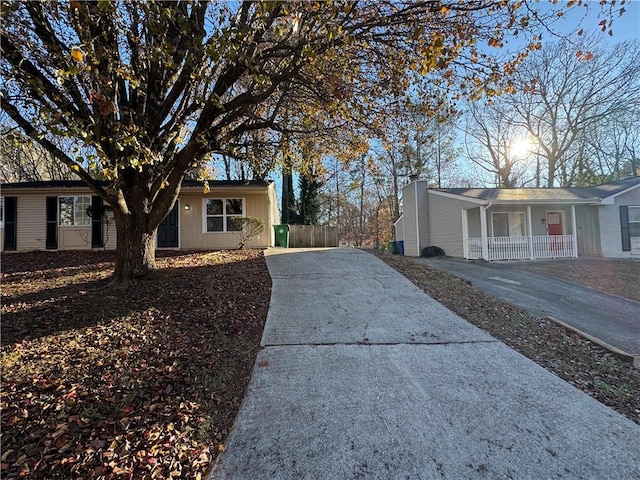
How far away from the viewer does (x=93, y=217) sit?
12.4 metres

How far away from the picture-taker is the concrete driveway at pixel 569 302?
5.28 m

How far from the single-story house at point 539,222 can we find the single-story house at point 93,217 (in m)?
8.30

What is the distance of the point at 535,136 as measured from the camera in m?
23.7

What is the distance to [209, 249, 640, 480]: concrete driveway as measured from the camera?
2289 mm

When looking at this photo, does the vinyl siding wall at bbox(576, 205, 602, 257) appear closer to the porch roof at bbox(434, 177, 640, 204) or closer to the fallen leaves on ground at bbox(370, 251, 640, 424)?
the porch roof at bbox(434, 177, 640, 204)

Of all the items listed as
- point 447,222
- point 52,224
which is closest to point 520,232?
point 447,222

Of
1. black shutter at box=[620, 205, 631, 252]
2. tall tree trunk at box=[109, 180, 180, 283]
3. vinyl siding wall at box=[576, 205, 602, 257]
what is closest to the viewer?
tall tree trunk at box=[109, 180, 180, 283]

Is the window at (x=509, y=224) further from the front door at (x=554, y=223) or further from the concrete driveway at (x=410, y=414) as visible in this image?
the concrete driveway at (x=410, y=414)

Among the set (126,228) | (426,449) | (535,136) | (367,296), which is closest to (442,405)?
(426,449)

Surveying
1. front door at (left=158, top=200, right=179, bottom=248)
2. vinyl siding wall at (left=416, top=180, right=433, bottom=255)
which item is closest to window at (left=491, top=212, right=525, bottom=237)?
vinyl siding wall at (left=416, top=180, right=433, bottom=255)

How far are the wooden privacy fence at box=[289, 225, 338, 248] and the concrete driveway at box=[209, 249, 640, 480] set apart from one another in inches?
458

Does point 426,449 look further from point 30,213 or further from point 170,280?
point 30,213

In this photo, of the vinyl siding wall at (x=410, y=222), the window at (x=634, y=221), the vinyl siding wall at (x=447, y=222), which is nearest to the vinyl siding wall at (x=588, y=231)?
the window at (x=634, y=221)

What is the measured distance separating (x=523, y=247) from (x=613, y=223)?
477 centimetres
